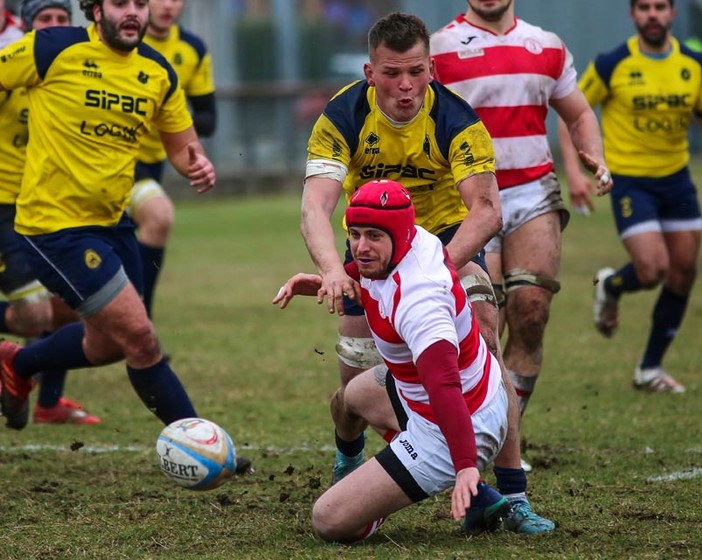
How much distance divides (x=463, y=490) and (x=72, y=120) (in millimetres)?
2977

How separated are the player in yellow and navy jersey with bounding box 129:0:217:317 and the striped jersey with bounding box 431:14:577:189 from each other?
115 inches

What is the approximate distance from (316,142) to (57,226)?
155 centimetres

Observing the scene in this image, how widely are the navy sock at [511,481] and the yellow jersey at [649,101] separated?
13.8 ft

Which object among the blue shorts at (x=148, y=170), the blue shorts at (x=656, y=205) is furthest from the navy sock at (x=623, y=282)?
the blue shorts at (x=148, y=170)

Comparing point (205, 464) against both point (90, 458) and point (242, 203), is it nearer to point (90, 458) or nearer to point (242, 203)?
point (90, 458)

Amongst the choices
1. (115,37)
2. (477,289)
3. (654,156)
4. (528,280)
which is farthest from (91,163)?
(654,156)

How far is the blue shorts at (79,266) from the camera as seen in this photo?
6309 mm

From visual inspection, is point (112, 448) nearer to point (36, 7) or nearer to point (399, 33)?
point (36, 7)

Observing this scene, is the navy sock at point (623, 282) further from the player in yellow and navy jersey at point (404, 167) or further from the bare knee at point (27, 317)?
the bare knee at point (27, 317)

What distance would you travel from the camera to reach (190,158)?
6.81m

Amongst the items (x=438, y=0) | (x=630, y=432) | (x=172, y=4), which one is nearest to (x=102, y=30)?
(x=172, y=4)

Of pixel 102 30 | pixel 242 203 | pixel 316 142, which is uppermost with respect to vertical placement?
pixel 102 30

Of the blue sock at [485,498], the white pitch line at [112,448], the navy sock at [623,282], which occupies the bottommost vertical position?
the white pitch line at [112,448]

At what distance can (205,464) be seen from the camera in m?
5.57
